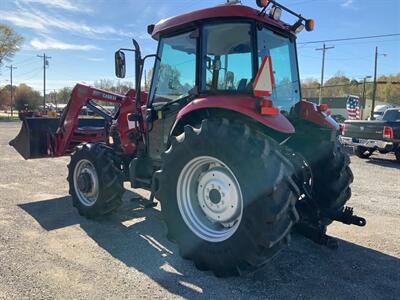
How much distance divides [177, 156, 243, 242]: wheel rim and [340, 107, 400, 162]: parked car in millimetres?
9933

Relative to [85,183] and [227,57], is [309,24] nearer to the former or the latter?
[227,57]

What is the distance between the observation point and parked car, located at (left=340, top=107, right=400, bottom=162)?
1149 cm

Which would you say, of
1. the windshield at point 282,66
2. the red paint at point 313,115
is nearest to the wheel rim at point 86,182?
the windshield at point 282,66

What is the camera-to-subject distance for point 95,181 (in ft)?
16.6

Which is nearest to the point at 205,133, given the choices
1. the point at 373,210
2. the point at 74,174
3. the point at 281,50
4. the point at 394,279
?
the point at 281,50

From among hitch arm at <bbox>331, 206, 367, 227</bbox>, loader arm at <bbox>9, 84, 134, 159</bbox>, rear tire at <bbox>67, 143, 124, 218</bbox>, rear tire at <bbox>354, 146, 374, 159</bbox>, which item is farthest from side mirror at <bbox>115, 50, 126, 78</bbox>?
rear tire at <bbox>354, 146, 374, 159</bbox>

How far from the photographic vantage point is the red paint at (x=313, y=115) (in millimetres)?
4289

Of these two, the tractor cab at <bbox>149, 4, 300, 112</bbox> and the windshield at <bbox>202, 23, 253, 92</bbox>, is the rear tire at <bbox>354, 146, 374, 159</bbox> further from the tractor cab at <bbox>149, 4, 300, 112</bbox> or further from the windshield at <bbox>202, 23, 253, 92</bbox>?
the windshield at <bbox>202, 23, 253, 92</bbox>

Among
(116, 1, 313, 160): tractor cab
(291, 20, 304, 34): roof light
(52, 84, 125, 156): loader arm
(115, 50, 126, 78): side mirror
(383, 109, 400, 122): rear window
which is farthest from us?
(383, 109, 400, 122): rear window

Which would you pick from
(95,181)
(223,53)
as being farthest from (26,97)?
(223,53)

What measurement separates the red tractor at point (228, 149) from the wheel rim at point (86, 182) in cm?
2

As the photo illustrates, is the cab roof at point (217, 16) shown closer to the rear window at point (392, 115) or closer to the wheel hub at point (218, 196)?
the wheel hub at point (218, 196)

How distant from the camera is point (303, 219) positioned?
4.16 m

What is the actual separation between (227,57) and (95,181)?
265 centimetres
